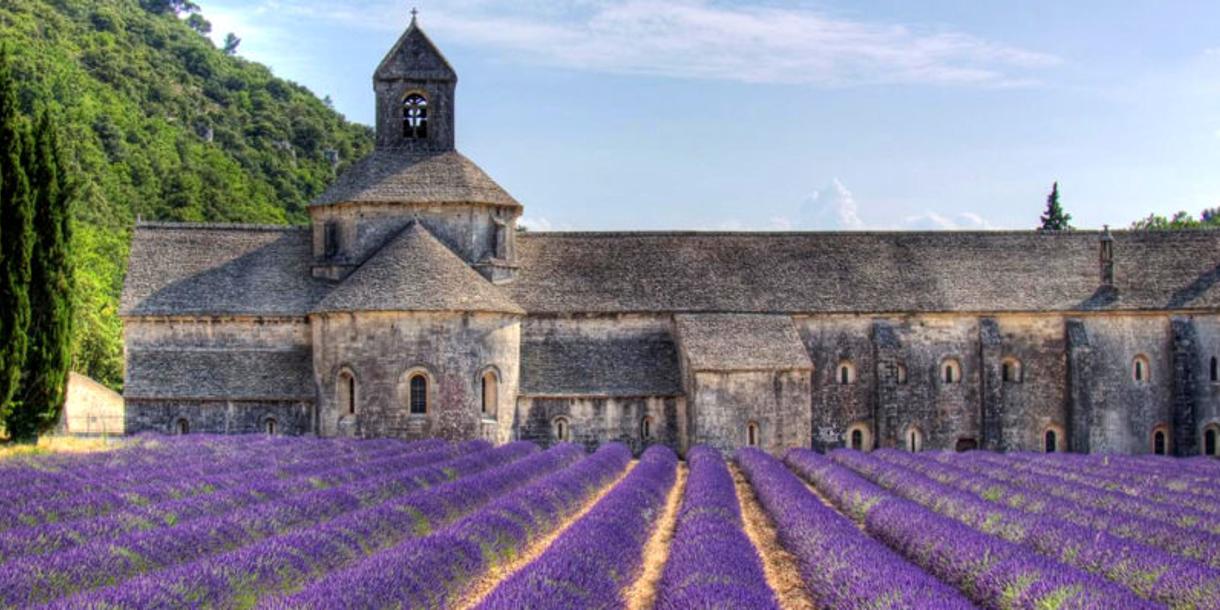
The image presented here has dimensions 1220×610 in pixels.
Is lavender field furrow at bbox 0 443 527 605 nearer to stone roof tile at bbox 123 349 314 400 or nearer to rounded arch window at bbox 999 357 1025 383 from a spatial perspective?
stone roof tile at bbox 123 349 314 400

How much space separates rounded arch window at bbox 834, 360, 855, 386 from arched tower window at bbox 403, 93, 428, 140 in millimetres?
16399

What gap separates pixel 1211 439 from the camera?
44.2 m

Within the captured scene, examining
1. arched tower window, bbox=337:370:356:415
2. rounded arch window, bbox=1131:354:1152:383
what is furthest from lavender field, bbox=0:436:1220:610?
rounded arch window, bbox=1131:354:1152:383

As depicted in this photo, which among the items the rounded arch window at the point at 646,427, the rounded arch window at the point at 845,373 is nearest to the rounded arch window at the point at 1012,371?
the rounded arch window at the point at 845,373

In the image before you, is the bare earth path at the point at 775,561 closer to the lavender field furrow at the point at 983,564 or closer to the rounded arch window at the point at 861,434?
the lavender field furrow at the point at 983,564

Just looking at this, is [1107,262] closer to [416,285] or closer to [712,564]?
[416,285]

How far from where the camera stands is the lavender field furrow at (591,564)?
12.4 m

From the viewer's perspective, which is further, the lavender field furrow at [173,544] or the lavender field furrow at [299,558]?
the lavender field furrow at [173,544]

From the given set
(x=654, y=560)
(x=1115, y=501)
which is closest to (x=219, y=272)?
(x=654, y=560)

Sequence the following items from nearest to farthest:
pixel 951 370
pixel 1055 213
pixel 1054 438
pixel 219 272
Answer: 1. pixel 219 272
2. pixel 951 370
3. pixel 1054 438
4. pixel 1055 213

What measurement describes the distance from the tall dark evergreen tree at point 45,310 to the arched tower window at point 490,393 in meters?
11.8

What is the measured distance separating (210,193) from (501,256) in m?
45.7

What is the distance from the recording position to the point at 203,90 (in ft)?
364

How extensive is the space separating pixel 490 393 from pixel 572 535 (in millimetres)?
22814
